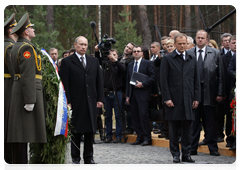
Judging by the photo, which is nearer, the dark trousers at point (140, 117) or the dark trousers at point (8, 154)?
the dark trousers at point (8, 154)

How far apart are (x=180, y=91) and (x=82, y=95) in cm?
154

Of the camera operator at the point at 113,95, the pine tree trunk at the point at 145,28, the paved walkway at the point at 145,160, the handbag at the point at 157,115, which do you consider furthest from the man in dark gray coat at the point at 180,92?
the pine tree trunk at the point at 145,28

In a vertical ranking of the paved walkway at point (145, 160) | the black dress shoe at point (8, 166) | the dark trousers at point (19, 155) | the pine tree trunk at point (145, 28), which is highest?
the pine tree trunk at point (145, 28)

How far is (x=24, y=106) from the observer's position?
4406 millimetres

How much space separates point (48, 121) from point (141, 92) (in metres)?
3.79

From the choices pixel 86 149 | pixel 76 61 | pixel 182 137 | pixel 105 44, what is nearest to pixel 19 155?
pixel 86 149

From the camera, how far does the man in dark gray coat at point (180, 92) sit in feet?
19.5

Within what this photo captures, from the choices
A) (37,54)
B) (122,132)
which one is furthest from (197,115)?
(37,54)

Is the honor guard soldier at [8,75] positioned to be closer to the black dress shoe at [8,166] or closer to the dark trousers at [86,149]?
the black dress shoe at [8,166]

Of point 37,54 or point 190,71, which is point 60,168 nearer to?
point 37,54

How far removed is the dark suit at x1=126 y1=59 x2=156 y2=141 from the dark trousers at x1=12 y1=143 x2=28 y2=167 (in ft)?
13.1

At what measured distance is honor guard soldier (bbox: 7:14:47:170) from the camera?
4363 millimetres

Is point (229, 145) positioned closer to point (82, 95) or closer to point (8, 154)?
point (82, 95)

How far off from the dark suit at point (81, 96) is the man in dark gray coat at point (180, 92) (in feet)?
3.66
